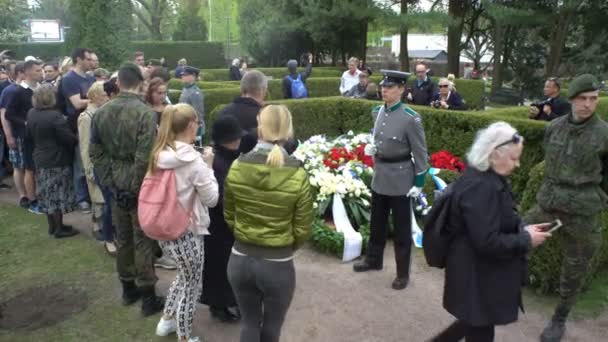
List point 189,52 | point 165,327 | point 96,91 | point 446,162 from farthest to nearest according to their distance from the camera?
point 189,52, point 446,162, point 96,91, point 165,327

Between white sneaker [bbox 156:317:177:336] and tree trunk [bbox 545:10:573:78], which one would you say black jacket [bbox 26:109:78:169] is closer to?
white sneaker [bbox 156:317:177:336]

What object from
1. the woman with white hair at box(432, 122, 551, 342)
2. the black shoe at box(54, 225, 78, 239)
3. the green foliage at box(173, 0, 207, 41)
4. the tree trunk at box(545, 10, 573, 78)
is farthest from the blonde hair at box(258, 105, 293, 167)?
the green foliage at box(173, 0, 207, 41)

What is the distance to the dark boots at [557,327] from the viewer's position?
3.89m

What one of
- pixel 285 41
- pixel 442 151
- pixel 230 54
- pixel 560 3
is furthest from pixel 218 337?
pixel 230 54

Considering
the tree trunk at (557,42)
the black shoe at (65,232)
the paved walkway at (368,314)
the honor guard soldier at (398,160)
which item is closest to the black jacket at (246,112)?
the honor guard soldier at (398,160)

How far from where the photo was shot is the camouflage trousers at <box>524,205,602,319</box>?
12.5 ft

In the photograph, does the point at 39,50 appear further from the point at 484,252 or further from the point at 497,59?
the point at 484,252

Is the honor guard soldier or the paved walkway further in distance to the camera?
the honor guard soldier

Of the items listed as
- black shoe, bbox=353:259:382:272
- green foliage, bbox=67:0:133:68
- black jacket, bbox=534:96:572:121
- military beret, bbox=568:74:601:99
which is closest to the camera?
military beret, bbox=568:74:601:99

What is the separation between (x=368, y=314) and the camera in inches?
169

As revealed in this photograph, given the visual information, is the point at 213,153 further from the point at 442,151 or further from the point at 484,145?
the point at 442,151

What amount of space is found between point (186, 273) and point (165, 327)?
0.62m

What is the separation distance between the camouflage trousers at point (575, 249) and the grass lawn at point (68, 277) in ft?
10.1

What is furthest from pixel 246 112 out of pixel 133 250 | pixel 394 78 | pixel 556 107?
pixel 556 107
